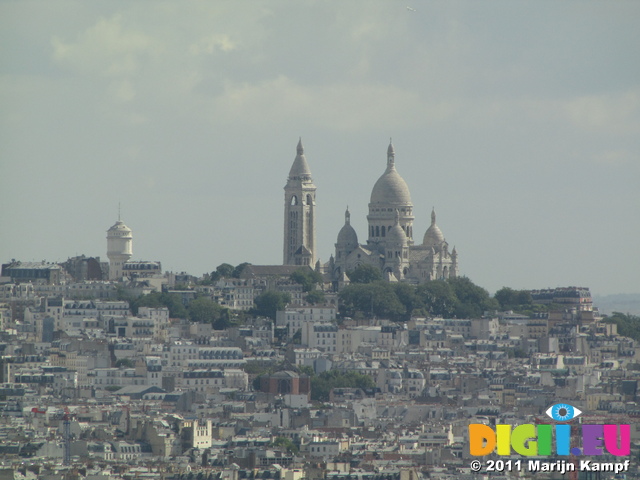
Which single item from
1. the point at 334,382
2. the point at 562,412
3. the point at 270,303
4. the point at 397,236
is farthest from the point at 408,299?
the point at 562,412

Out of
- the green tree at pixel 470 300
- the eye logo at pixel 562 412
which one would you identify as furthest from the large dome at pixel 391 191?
the eye logo at pixel 562 412

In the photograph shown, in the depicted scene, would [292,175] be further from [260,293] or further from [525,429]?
[525,429]

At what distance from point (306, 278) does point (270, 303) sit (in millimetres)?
7889

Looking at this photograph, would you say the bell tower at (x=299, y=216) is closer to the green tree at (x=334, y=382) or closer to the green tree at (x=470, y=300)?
the green tree at (x=470, y=300)

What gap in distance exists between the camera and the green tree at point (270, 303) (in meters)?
170

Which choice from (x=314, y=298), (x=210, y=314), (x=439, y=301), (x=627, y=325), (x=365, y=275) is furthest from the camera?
(x=365, y=275)

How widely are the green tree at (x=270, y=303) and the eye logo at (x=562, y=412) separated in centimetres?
4265

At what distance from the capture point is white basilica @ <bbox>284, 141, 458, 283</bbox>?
187500 mm

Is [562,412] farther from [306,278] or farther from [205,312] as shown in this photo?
[306,278]

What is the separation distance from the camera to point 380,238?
193 metres

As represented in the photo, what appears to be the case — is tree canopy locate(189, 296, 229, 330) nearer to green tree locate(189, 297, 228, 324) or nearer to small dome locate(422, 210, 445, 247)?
green tree locate(189, 297, 228, 324)

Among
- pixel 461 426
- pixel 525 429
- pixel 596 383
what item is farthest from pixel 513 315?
pixel 525 429

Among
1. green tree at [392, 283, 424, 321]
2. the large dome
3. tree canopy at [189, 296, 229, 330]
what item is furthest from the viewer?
the large dome

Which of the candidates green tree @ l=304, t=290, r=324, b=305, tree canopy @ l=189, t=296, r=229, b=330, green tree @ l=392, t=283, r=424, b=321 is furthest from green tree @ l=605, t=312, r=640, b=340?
tree canopy @ l=189, t=296, r=229, b=330
